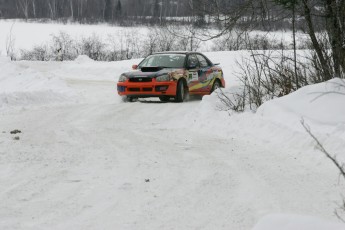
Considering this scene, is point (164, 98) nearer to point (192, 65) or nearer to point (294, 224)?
point (192, 65)

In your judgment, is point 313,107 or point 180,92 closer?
point 313,107

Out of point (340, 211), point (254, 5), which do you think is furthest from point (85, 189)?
point (254, 5)

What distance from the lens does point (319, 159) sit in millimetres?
6828

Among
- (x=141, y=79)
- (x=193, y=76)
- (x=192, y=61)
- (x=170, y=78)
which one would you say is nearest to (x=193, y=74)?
(x=193, y=76)

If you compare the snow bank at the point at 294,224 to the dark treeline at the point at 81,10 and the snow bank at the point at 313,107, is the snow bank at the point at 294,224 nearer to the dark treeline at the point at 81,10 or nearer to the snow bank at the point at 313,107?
the snow bank at the point at 313,107

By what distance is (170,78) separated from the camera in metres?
14.1

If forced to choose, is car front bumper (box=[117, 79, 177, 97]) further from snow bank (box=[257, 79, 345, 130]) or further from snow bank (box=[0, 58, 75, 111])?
snow bank (box=[257, 79, 345, 130])

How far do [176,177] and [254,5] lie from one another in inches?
286

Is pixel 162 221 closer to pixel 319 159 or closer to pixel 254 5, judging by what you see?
pixel 319 159

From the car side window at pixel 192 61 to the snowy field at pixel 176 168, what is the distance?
137 inches

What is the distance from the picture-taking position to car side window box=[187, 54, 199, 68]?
15023 millimetres

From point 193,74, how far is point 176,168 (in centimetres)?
857

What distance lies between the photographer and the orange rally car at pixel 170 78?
14.1m

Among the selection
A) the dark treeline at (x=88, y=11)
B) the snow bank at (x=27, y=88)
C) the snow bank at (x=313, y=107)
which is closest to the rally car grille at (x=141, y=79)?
the snow bank at (x=27, y=88)
